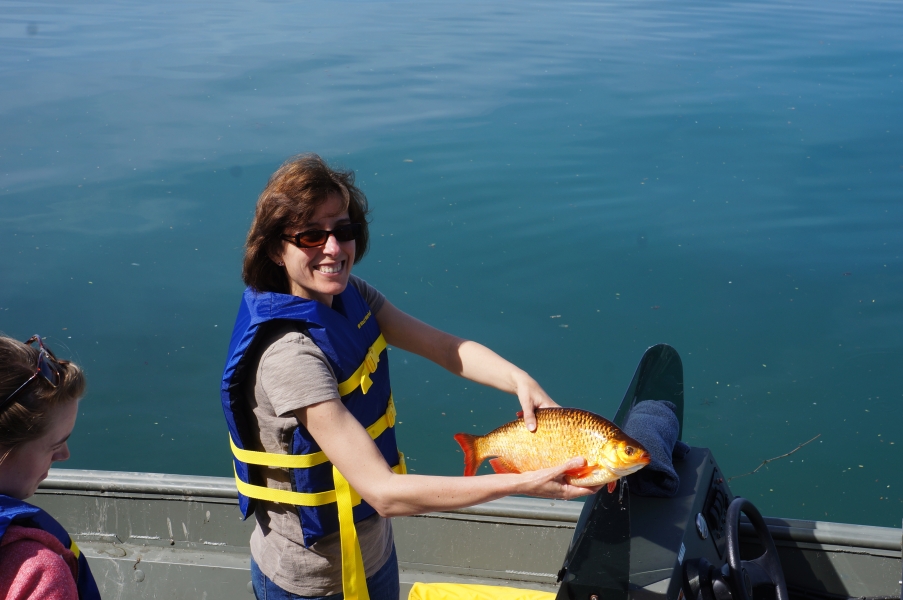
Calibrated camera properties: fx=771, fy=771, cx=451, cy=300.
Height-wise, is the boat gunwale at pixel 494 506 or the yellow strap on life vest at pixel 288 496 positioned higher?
the yellow strap on life vest at pixel 288 496

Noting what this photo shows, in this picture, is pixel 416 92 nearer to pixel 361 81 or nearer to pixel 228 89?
pixel 361 81

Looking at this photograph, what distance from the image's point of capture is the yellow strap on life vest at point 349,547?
6.73ft

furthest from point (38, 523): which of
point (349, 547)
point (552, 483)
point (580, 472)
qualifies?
point (580, 472)

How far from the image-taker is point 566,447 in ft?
6.50

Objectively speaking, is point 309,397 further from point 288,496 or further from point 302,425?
point 288,496

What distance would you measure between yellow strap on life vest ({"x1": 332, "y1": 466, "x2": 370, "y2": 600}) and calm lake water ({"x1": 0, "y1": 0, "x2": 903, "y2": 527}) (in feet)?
10.9

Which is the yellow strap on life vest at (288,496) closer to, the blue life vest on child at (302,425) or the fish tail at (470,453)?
the blue life vest on child at (302,425)

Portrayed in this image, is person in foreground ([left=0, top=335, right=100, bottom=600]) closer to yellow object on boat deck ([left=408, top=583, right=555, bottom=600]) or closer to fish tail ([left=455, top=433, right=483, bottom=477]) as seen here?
fish tail ([left=455, top=433, right=483, bottom=477])

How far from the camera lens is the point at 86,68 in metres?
14.0

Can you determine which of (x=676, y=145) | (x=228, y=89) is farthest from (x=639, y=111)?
(x=228, y=89)

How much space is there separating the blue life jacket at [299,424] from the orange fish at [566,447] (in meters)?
0.35

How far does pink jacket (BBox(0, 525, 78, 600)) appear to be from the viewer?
4.37 ft

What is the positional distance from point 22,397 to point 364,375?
34.8 inches

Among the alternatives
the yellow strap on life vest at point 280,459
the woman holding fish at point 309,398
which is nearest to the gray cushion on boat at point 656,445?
the woman holding fish at point 309,398
